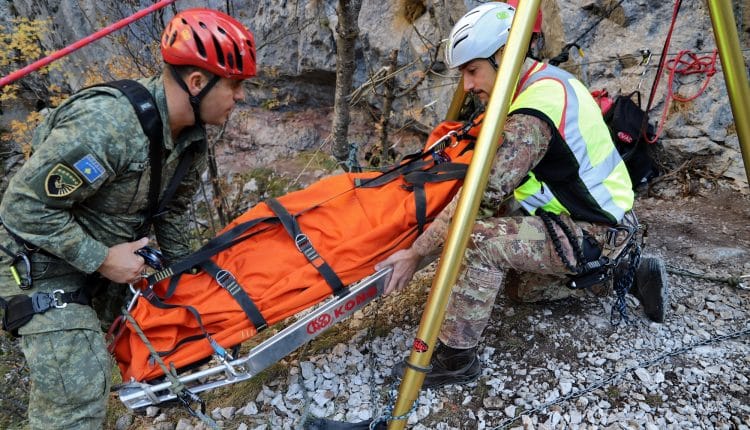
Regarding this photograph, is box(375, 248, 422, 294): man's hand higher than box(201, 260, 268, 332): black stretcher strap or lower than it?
lower

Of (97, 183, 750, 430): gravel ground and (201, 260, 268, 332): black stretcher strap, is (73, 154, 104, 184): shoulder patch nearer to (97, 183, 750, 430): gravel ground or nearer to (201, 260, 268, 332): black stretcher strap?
(201, 260, 268, 332): black stretcher strap

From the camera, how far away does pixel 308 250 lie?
289 centimetres

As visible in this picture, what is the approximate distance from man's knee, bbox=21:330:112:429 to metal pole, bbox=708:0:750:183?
3.88m

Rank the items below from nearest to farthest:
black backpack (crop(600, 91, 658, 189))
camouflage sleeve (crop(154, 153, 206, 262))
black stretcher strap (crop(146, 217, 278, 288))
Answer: black stretcher strap (crop(146, 217, 278, 288))
camouflage sleeve (crop(154, 153, 206, 262))
black backpack (crop(600, 91, 658, 189))

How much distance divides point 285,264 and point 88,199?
1232 mm

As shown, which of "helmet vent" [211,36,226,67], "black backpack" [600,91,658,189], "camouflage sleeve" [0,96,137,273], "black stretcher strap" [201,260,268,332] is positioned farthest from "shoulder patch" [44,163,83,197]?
"black backpack" [600,91,658,189]

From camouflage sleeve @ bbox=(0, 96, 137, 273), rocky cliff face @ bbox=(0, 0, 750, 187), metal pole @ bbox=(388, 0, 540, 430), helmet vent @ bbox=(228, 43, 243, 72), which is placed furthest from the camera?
rocky cliff face @ bbox=(0, 0, 750, 187)

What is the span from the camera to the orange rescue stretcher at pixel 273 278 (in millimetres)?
2645

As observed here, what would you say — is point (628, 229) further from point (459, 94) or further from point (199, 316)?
point (199, 316)

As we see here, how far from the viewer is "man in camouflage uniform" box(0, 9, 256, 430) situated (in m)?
2.27

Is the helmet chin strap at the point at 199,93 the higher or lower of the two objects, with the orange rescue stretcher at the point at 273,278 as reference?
higher

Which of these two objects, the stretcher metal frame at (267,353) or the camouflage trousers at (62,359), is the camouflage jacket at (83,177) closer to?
the camouflage trousers at (62,359)

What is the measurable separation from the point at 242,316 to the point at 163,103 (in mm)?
1365

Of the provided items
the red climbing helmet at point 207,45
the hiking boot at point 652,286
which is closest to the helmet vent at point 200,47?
the red climbing helmet at point 207,45
